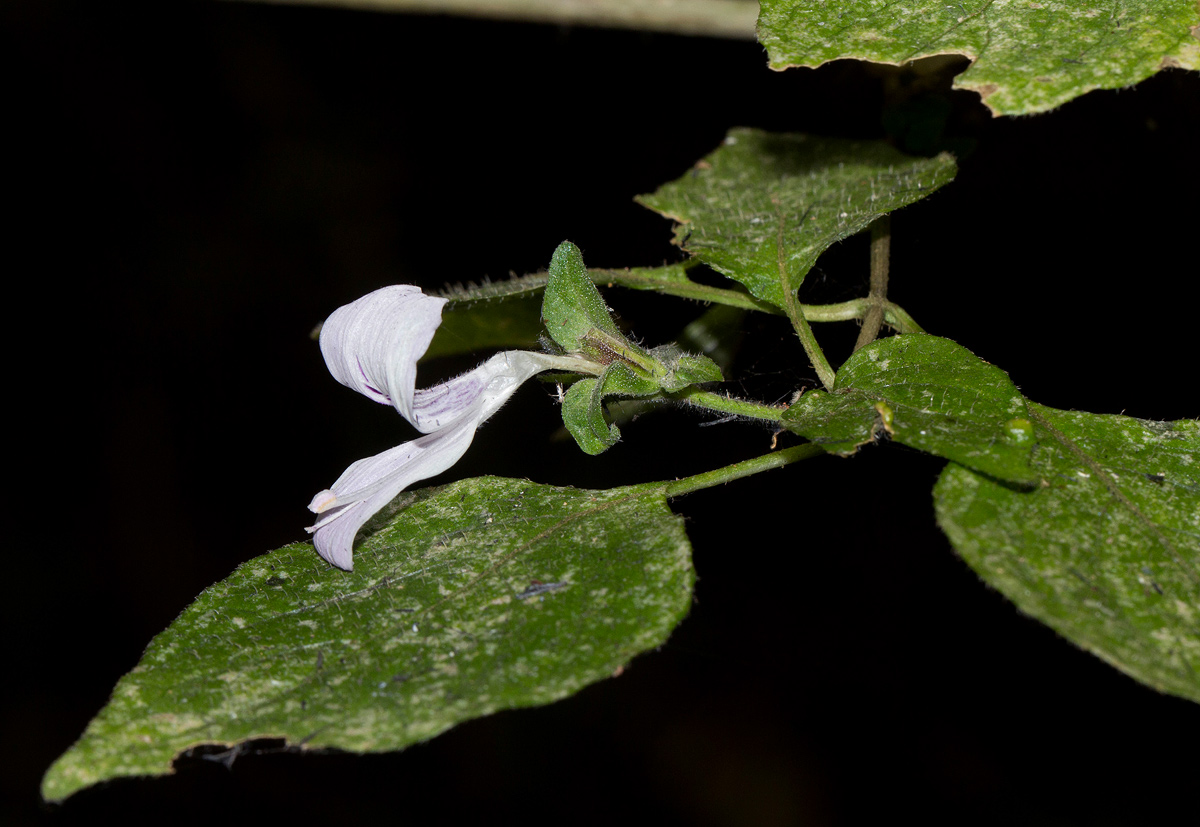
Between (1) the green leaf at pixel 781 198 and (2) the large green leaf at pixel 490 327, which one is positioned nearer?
(1) the green leaf at pixel 781 198

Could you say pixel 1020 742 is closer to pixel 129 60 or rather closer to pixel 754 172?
pixel 754 172

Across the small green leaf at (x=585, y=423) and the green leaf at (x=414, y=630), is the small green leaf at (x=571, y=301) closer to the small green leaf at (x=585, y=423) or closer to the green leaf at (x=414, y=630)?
the small green leaf at (x=585, y=423)

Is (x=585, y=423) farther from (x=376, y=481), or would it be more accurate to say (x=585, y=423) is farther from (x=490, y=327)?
(x=490, y=327)

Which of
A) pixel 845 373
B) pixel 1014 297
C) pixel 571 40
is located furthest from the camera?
pixel 571 40

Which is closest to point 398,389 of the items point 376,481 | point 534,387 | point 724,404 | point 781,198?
point 376,481

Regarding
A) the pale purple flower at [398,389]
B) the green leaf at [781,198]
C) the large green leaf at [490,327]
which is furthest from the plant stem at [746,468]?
the large green leaf at [490,327]

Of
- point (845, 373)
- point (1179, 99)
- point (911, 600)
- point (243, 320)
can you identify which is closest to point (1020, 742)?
point (911, 600)

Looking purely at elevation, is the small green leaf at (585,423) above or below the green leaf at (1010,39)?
below
